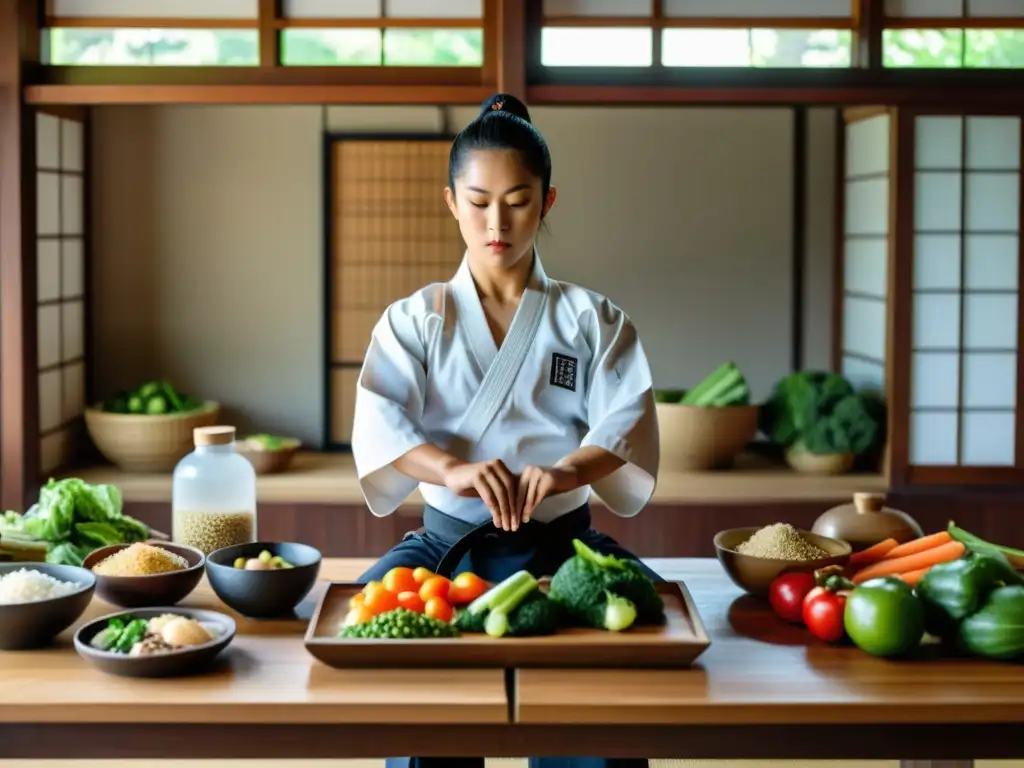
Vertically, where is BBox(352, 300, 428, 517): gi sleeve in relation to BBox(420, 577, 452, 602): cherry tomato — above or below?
above

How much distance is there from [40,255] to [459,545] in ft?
10.1

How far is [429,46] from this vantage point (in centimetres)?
496

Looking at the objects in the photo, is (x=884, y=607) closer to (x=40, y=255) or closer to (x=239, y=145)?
(x=40, y=255)

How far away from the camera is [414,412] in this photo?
268cm

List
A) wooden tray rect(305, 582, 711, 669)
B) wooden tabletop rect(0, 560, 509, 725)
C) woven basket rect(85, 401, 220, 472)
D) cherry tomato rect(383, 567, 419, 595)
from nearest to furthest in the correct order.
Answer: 1. wooden tabletop rect(0, 560, 509, 725)
2. wooden tray rect(305, 582, 711, 669)
3. cherry tomato rect(383, 567, 419, 595)
4. woven basket rect(85, 401, 220, 472)

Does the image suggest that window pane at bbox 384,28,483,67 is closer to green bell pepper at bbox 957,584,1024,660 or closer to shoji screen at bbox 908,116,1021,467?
shoji screen at bbox 908,116,1021,467

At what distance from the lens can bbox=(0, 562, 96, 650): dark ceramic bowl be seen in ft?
6.93

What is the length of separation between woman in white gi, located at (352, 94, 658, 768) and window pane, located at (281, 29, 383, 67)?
2.45 meters

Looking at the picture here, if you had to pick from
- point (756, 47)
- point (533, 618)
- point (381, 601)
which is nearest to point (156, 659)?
point (381, 601)

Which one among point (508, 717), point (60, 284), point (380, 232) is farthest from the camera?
point (380, 232)

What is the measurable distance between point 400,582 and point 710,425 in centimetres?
306

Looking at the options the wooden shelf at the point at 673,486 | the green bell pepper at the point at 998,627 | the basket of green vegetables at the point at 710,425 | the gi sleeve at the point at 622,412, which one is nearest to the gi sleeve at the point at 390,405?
the gi sleeve at the point at 622,412

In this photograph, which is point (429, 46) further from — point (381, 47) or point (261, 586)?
point (261, 586)

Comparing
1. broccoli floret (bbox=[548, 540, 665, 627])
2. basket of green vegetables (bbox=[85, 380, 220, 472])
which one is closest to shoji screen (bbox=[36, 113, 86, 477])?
basket of green vegetables (bbox=[85, 380, 220, 472])
